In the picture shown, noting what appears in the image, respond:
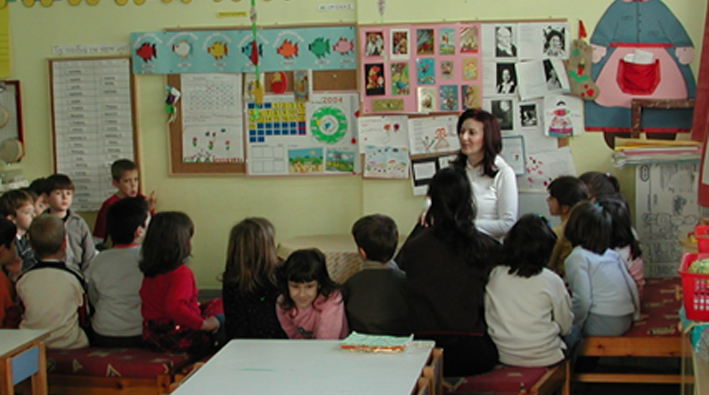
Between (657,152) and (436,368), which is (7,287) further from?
(657,152)

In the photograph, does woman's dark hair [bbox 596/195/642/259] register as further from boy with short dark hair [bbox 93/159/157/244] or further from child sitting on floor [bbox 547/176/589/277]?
boy with short dark hair [bbox 93/159/157/244]

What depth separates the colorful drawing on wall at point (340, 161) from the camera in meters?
4.78

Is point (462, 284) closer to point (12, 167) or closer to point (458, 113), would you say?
point (458, 113)

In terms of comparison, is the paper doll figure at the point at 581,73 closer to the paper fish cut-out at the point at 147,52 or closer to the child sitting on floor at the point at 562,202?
the child sitting on floor at the point at 562,202

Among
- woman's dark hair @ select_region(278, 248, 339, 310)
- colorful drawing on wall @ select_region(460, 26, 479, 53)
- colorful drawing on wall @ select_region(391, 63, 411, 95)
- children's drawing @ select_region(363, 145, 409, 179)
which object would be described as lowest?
woman's dark hair @ select_region(278, 248, 339, 310)

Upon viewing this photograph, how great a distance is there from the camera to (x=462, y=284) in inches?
107

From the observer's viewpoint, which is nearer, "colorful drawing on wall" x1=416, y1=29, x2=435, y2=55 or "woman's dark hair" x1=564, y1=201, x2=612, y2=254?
"woman's dark hair" x1=564, y1=201, x2=612, y2=254

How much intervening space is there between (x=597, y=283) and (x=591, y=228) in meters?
0.24

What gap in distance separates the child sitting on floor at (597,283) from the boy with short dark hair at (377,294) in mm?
783

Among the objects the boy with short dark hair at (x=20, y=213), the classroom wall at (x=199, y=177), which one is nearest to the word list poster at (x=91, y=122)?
the classroom wall at (x=199, y=177)

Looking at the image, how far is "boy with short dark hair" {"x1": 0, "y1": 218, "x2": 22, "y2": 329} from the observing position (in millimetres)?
3139

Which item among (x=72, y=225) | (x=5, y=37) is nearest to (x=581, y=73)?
(x=72, y=225)

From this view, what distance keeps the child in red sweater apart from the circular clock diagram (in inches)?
71.3

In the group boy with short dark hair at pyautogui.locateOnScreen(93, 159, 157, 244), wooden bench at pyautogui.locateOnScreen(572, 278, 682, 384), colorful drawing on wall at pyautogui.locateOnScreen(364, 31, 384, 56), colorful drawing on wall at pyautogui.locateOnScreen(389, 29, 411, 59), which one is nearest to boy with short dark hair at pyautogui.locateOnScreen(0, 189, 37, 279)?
boy with short dark hair at pyautogui.locateOnScreen(93, 159, 157, 244)
